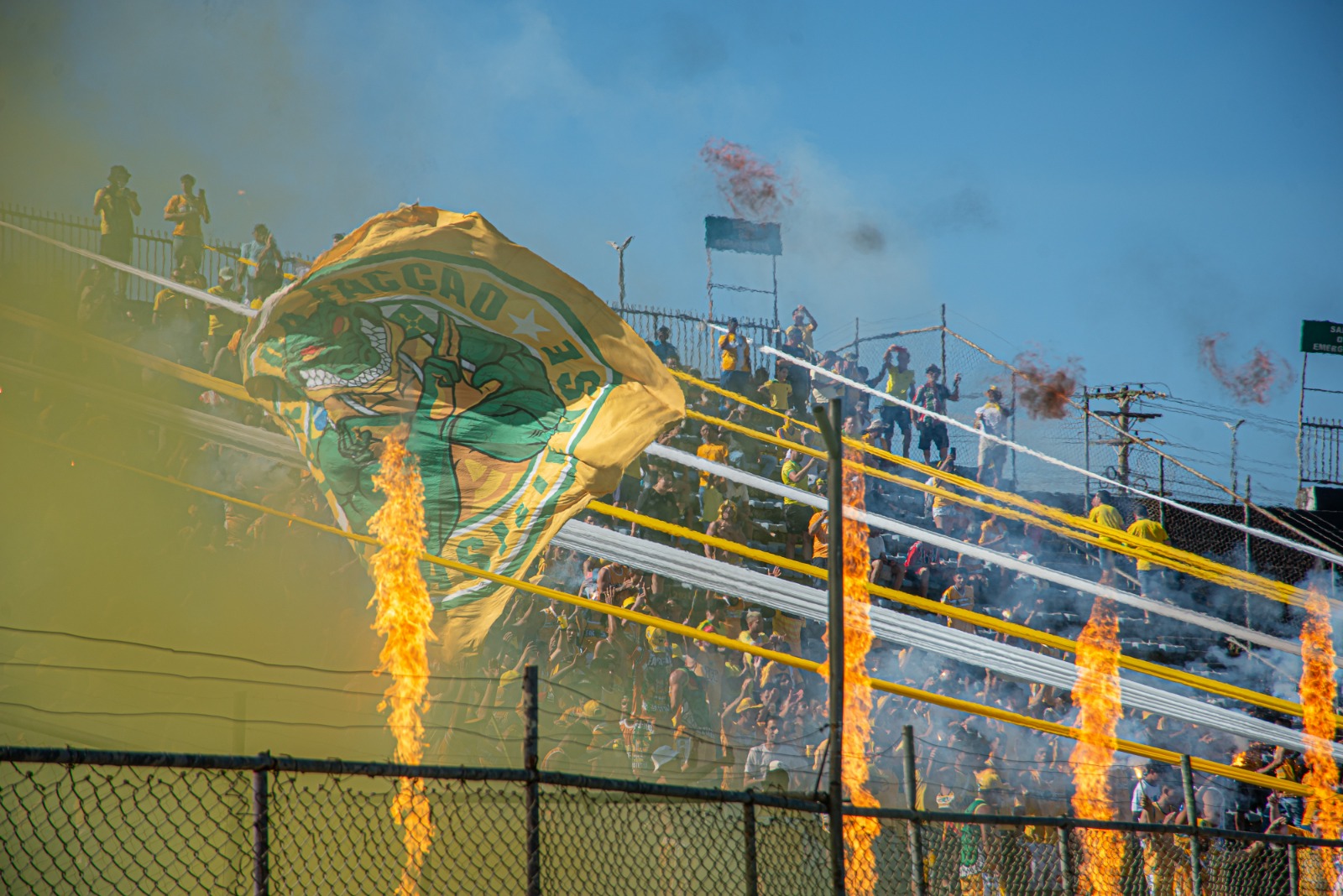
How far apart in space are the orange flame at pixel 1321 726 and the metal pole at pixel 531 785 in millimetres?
5912

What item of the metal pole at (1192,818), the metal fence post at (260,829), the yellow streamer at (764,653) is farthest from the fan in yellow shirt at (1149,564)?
the metal fence post at (260,829)

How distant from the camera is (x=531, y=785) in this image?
4.11m

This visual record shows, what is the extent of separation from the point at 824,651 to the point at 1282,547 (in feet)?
31.8

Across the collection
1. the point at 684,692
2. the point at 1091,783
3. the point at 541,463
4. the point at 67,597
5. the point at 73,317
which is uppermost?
the point at 73,317

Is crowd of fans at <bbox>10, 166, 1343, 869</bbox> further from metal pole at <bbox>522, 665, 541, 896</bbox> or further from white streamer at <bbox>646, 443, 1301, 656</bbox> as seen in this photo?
metal pole at <bbox>522, 665, 541, 896</bbox>

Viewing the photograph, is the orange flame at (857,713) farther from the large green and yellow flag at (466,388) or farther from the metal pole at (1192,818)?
the large green and yellow flag at (466,388)

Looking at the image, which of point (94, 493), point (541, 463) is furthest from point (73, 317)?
point (541, 463)

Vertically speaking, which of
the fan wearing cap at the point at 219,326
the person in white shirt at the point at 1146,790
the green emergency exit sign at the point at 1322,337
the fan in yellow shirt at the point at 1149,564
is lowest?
the person in white shirt at the point at 1146,790

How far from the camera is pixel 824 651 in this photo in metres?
12.0

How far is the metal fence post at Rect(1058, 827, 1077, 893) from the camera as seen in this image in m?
6.07

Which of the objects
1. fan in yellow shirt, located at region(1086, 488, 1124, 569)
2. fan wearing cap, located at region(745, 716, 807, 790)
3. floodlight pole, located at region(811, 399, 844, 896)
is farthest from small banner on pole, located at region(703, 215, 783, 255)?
floodlight pole, located at region(811, 399, 844, 896)

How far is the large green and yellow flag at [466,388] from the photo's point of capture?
7555mm

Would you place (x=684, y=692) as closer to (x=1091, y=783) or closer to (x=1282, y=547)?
(x=1091, y=783)

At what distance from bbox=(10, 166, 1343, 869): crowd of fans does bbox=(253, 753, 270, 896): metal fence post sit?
289 cm
